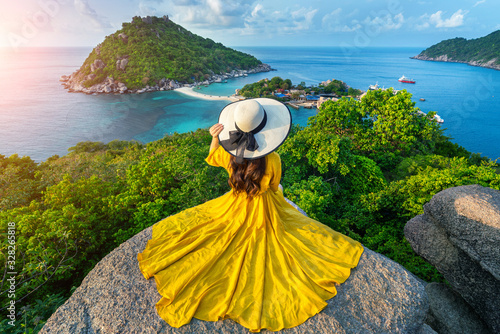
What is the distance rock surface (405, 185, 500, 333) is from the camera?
378 cm

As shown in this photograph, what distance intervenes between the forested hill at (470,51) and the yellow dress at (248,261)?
4708 inches

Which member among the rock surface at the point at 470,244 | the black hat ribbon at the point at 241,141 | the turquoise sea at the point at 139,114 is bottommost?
the turquoise sea at the point at 139,114

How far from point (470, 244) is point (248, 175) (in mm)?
4066

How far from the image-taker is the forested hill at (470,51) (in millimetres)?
85625

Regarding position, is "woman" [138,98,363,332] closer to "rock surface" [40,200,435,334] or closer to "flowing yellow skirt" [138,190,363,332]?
"flowing yellow skirt" [138,190,363,332]

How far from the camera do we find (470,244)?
13.0ft

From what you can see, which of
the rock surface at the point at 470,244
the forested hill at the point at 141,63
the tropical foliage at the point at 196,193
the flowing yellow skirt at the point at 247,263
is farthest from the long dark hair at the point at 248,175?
the forested hill at the point at 141,63

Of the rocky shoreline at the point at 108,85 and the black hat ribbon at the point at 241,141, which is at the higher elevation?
the black hat ribbon at the point at 241,141

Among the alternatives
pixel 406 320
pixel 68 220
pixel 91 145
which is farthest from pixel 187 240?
pixel 91 145

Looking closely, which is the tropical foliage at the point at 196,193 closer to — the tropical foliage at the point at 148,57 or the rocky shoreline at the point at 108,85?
the rocky shoreline at the point at 108,85

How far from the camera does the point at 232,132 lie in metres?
2.83

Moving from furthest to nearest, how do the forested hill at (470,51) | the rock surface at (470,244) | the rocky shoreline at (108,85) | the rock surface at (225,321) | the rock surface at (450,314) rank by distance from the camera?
the forested hill at (470,51) → the rocky shoreline at (108,85) → the rock surface at (450,314) → the rock surface at (470,244) → the rock surface at (225,321)

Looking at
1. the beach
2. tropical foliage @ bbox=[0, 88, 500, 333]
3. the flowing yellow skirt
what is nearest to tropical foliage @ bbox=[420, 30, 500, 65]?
the beach

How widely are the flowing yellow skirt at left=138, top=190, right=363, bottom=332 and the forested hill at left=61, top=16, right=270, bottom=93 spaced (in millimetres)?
70177
